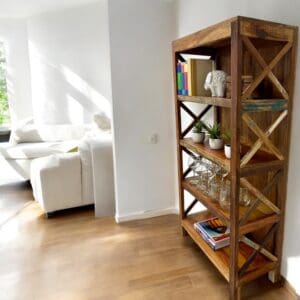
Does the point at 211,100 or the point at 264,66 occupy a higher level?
the point at 264,66

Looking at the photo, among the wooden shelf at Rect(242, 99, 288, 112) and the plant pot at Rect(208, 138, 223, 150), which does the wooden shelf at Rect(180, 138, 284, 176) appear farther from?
the wooden shelf at Rect(242, 99, 288, 112)

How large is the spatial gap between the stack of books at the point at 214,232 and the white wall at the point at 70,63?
314 cm

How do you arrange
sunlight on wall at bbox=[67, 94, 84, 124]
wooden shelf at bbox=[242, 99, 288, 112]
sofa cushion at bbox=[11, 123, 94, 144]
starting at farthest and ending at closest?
sunlight on wall at bbox=[67, 94, 84, 124], sofa cushion at bbox=[11, 123, 94, 144], wooden shelf at bbox=[242, 99, 288, 112]

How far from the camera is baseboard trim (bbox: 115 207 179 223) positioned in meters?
2.83

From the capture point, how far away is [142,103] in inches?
107

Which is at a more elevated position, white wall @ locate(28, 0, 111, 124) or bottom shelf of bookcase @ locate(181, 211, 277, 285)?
white wall @ locate(28, 0, 111, 124)

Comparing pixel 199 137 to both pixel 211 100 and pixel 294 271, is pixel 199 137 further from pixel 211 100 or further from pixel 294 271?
pixel 294 271

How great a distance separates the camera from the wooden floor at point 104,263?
1850mm

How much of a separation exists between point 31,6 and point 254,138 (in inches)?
169

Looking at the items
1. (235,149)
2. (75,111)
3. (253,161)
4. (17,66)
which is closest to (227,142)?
(253,161)

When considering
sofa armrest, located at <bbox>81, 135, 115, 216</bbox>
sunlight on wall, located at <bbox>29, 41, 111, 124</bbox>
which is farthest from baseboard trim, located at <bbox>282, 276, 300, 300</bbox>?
sunlight on wall, located at <bbox>29, 41, 111, 124</bbox>

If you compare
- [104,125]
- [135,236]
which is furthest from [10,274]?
[104,125]

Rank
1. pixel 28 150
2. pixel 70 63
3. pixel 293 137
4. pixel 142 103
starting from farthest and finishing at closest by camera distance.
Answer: pixel 70 63
pixel 28 150
pixel 142 103
pixel 293 137

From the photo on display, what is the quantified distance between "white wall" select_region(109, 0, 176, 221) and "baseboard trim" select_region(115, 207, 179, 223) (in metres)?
0.01
